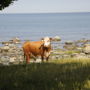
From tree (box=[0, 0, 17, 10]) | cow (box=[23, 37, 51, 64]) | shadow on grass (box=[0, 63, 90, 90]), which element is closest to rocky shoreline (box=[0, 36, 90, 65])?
cow (box=[23, 37, 51, 64])

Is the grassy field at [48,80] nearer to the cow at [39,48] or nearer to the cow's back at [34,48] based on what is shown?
the cow at [39,48]

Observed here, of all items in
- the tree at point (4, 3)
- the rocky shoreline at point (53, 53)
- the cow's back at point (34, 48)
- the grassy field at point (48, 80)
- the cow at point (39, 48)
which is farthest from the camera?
the rocky shoreline at point (53, 53)

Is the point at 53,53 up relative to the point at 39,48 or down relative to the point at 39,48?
down

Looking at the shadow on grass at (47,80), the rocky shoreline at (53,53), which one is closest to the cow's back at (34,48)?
the rocky shoreline at (53,53)

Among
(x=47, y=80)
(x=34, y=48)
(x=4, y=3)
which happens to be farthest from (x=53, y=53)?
(x=47, y=80)

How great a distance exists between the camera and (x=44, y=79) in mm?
9617

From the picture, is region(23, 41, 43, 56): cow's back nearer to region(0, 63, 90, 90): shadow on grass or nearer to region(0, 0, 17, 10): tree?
region(0, 0, 17, 10): tree

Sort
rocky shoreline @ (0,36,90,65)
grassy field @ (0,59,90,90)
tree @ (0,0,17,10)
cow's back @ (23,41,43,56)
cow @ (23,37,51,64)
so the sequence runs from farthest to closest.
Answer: rocky shoreline @ (0,36,90,65) → cow's back @ (23,41,43,56) → cow @ (23,37,51,64) → tree @ (0,0,17,10) → grassy field @ (0,59,90,90)

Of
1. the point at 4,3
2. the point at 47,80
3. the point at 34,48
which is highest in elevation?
the point at 4,3

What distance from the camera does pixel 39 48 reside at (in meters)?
18.8

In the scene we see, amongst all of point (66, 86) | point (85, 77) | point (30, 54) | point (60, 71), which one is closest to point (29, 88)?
point (66, 86)

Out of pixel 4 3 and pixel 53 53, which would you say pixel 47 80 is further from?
pixel 53 53

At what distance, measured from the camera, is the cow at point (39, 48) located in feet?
59.8

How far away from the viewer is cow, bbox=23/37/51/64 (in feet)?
59.8
